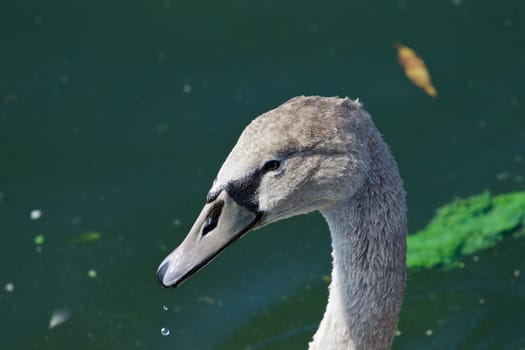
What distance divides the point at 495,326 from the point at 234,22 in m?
3.58

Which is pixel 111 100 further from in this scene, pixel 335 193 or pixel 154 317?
pixel 335 193

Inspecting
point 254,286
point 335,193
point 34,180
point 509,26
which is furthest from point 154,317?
point 509,26

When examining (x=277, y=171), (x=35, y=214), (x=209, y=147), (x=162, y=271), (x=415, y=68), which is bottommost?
(x=35, y=214)

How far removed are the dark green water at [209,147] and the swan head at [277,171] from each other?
2381mm

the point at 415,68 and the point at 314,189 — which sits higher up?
the point at 314,189

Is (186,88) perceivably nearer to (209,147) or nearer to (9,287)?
(209,147)

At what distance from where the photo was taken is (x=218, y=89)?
8.38 metres

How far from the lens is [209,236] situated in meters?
4.66

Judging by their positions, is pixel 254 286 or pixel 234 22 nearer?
pixel 254 286

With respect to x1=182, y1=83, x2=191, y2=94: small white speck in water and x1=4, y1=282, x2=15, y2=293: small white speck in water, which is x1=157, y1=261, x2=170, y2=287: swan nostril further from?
x1=182, y1=83, x2=191, y2=94: small white speck in water

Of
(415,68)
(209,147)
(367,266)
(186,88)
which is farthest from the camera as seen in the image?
(415,68)

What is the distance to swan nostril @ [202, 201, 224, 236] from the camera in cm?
463

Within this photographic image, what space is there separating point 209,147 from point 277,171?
336 centimetres

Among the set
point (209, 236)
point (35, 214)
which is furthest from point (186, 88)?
point (209, 236)
